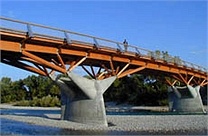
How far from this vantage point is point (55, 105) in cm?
8969

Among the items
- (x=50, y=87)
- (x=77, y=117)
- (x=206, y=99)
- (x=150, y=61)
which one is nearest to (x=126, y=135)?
(x=77, y=117)

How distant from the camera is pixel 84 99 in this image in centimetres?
3212

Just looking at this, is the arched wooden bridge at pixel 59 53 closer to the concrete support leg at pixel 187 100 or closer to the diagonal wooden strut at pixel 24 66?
the diagonal wooden strut at pixel 24 66

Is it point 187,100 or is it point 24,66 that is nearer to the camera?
point 24,66

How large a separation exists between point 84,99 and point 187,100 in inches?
1281

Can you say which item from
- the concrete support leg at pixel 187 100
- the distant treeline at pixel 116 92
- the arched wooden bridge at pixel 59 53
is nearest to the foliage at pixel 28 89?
the distant treeline at pixel 116 92

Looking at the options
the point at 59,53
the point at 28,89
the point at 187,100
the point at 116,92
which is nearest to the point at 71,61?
the point at 59,53

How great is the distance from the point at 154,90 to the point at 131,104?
894 centimetres

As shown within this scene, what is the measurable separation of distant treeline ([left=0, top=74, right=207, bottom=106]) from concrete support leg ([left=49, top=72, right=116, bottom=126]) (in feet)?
174

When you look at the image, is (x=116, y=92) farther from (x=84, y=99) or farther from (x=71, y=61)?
(x=84, y=99)

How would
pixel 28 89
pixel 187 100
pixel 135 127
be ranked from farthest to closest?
pixel 28 89, pixel 187 100, pixel 135 127

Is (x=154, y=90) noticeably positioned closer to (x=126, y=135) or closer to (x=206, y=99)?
(x=206, y=99)

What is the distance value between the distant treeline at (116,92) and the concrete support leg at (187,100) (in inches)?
893

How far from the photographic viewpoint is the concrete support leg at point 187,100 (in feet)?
193
